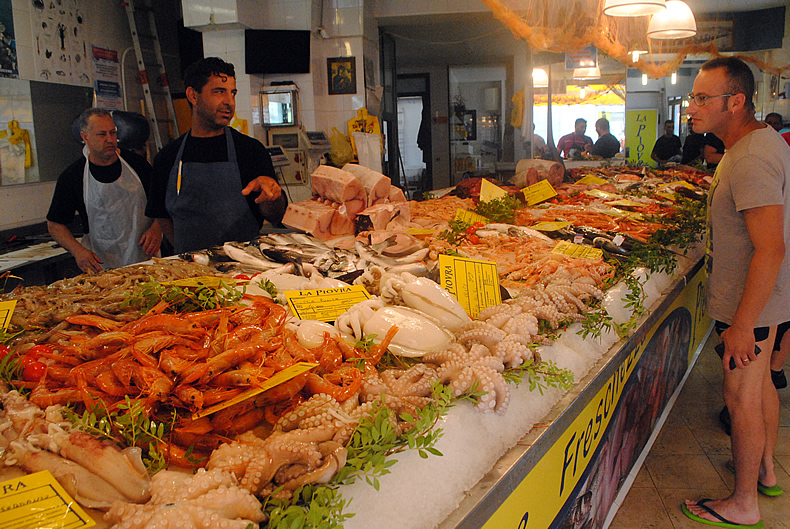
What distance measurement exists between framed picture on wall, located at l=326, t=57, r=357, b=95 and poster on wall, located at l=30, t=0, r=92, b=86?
2.94 metres

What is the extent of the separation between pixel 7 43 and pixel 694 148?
9.29 meters

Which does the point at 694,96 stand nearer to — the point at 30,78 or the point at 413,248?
the point at 413,248

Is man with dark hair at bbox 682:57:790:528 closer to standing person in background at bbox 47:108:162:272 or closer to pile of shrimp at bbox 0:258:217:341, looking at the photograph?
pile of shrimp at bbox 0:258:217:341

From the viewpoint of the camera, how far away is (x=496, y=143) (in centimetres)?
1288

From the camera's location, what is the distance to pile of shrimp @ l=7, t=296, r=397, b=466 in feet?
3.92

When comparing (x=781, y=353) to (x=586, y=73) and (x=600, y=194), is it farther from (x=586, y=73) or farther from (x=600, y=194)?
(x=586, y=73)

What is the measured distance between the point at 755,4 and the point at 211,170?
12.9m

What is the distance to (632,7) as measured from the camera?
16.9 ft

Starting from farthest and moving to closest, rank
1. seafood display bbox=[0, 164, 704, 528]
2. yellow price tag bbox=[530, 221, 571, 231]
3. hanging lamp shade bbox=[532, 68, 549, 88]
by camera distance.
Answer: hanging lamp shade bbox=[532, 68, 549, 88], yellow price tag bbox=[530, 221, 571, 231], seafood display bbox=[0, 164, 704, 528]

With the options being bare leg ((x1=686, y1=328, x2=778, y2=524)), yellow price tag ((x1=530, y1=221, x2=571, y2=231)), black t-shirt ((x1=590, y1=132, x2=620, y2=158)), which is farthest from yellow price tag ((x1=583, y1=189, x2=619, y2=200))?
black t-shirt ((x1=590, y1=132, x2=620, y2=158))

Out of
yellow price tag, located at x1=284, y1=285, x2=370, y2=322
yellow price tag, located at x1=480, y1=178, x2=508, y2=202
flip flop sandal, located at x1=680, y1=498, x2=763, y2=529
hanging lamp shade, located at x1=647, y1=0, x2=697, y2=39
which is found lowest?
flip flop sandal, located at x1=680, y1=498, x2=763, y2=529

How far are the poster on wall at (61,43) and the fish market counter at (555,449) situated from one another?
5.74 meters

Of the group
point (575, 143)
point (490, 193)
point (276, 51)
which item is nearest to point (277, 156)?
point (276, 51)

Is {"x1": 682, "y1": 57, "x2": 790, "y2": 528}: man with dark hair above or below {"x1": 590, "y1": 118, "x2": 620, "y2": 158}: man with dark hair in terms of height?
below
